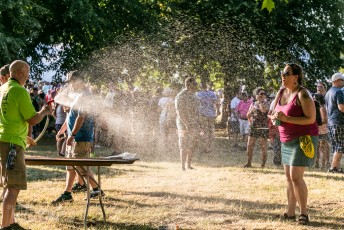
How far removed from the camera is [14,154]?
5.56 metres

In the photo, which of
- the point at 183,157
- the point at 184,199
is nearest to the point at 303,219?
the point at 184,199

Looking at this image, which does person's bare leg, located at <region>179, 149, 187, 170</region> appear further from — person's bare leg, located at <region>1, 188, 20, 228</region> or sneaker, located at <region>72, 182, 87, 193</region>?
person's bare leg, located at <region>1, 188, 20, 228</region>

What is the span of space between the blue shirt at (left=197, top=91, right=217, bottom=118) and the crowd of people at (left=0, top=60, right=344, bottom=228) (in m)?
0.03

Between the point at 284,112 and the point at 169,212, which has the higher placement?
the point at 284,112

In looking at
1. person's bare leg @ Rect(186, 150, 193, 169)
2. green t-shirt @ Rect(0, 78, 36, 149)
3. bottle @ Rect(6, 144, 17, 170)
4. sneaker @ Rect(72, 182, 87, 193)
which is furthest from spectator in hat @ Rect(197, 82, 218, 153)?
bottle @ Rect(6, 144, 17, 170)

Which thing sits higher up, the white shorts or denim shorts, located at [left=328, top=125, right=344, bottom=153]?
the white shorts

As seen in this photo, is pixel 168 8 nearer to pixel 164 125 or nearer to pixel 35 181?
pixel 164 125

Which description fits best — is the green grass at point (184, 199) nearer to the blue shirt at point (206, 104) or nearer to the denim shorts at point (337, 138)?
the denim shorts at point (337, 138)

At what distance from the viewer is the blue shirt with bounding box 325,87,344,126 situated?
1092cm

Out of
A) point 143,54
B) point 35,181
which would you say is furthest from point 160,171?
point 143,54

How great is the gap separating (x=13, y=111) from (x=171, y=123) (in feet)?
35.6

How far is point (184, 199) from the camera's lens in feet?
26.8

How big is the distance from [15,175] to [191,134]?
622 cm

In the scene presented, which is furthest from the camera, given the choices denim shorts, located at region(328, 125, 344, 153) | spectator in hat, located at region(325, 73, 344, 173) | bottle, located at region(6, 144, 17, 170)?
denim shorts, located at region(328, 125, 344, 153)
